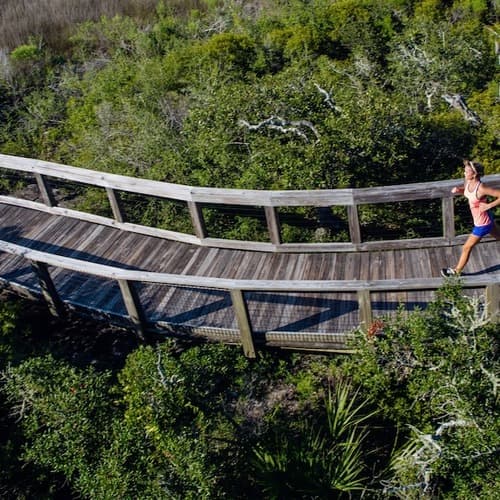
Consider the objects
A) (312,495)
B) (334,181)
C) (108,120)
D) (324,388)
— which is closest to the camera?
(312,495)

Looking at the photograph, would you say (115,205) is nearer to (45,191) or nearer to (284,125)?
(45,191)

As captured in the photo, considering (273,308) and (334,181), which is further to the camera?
(334,181)

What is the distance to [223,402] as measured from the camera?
6348mm

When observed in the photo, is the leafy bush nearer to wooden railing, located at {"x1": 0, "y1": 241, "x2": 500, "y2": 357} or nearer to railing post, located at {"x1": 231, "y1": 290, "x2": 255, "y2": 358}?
wooden railing, located at {"x1": 0, "y1": 241, "x2": 500, "y2": 357}

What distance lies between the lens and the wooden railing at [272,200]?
7.84m

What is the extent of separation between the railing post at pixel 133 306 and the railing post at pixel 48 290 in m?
1.16

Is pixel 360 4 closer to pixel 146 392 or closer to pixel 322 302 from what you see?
pixel 322 302

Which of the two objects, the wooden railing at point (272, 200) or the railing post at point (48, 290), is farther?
the railing post at point (48, 290)

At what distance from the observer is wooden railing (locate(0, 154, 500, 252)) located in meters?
7.84

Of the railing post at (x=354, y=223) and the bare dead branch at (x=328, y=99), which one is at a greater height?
the bare dead branch at (x=328, y=99)

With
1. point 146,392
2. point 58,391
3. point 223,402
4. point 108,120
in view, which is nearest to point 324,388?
point 223,402

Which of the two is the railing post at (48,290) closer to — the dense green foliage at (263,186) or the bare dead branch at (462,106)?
the dense green foliage at (263,186)

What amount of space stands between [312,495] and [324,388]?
5.50ft

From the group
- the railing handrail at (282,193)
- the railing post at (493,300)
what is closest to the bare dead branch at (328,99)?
the railing handrail at (282,193)
